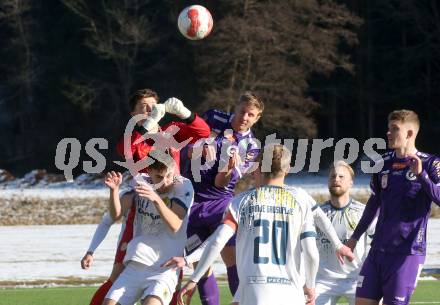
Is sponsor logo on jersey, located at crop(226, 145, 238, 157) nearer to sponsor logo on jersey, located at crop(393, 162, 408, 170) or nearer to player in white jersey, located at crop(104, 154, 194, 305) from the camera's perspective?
player in white jersey, located at crop(104, 154, 194, 305)

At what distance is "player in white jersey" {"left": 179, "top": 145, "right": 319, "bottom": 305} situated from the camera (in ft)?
18.9

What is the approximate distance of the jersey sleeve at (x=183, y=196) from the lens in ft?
21.8

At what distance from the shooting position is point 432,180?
6.86m

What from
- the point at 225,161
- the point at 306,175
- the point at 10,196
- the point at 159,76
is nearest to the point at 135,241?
the point at 225,161

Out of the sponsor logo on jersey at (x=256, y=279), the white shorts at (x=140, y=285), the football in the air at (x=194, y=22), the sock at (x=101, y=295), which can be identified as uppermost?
the football in the air at (x=194, y=22)

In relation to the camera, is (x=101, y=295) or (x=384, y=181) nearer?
(x=101, y=295)

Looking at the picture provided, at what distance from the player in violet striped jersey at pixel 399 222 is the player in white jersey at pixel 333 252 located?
976mm

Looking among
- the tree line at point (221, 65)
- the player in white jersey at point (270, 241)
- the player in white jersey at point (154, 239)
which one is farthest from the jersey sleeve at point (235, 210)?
the tree line at point (221, 65)

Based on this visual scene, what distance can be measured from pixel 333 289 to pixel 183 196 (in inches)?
81.7

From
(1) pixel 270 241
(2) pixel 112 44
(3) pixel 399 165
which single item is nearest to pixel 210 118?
(3) pixel 399 165

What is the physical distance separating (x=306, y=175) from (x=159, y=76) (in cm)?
910

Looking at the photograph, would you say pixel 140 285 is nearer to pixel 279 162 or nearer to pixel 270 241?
pixel 270 241

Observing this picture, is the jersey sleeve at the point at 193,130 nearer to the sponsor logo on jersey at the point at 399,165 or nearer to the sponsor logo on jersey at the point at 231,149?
the sponsor logo on jersey at the point at 231,149

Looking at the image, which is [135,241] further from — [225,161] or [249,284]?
[225,161]
